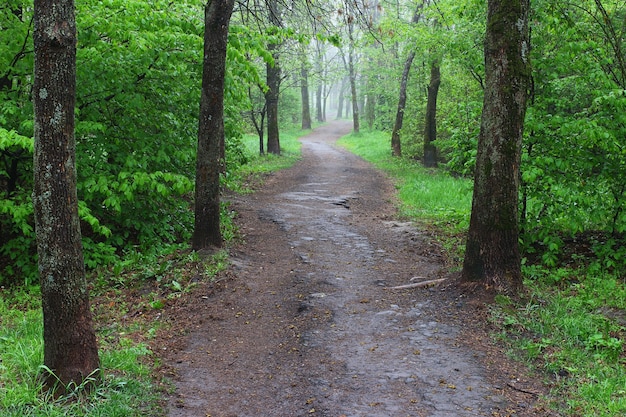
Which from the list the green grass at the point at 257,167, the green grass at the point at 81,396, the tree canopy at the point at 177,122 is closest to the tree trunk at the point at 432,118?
the green grass at the point at 257,167

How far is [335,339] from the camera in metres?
5.26

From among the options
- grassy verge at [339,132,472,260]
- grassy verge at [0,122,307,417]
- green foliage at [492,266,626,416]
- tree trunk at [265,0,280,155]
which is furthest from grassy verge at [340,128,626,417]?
tree trunk at [265,0,280,155]

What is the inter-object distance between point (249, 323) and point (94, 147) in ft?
13.4

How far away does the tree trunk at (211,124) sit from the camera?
740 centimetres

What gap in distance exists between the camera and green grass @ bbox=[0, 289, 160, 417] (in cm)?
374

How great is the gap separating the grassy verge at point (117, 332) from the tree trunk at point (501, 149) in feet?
12.5

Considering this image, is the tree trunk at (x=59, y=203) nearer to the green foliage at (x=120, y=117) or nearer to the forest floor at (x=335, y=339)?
the forest floor at (x=335, y=339)

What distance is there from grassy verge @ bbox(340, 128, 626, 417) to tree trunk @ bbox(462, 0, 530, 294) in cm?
46

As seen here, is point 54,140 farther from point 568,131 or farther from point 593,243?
point 593,243

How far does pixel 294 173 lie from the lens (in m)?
18.6

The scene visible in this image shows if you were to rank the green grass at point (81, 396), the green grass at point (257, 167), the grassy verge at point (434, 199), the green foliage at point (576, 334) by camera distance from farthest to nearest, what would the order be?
1. the green grass at point (257, 167)
2. the grassy verge at point (434, 199)
3. the green foliage at point (576, 334)
4. the green grass at point (81, 396)

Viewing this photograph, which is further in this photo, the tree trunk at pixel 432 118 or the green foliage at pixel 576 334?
the tree trunk at pixel 432 118

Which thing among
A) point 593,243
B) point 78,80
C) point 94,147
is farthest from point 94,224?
point 593,243

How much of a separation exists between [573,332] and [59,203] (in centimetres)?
495
